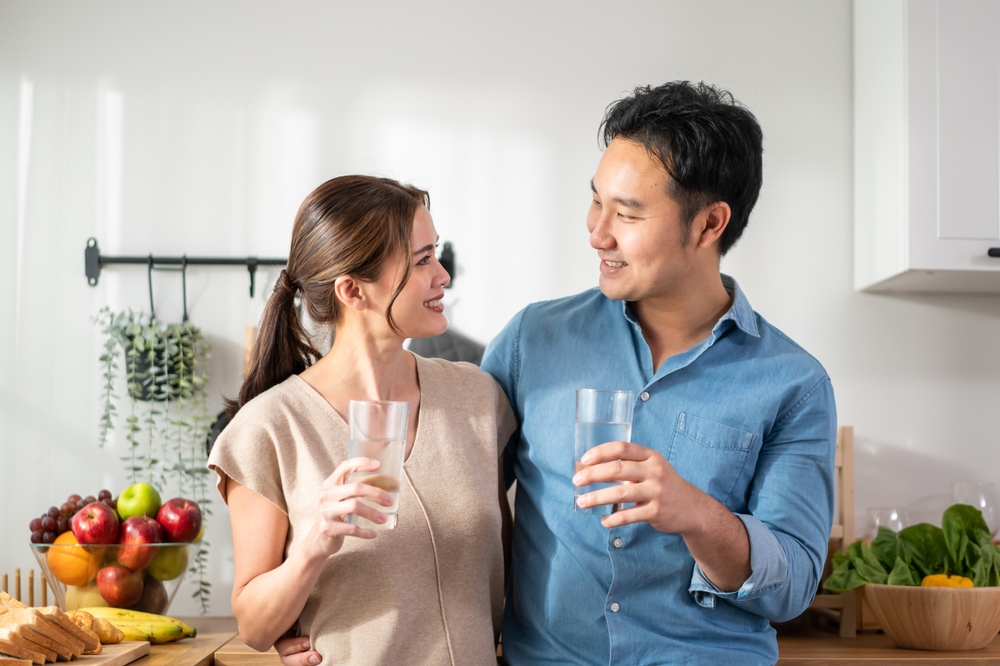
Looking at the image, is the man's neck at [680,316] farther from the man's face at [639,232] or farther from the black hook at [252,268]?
the black hook at [252,268]

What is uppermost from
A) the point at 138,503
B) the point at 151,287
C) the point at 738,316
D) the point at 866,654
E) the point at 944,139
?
the point at 944,139

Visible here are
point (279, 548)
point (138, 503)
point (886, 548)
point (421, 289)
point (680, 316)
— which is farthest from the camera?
point (886, 548)

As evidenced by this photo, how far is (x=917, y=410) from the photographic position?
2430 millimetres

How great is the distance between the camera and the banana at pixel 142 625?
1729mm

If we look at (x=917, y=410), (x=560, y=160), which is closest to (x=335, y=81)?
(x=560, y=160)

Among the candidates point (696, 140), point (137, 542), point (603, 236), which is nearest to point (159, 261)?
point (137, 542)

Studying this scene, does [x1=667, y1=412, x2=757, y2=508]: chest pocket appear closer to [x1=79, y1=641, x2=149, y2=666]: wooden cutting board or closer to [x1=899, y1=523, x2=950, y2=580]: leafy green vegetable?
[x1=899, y1=523, x2=950, y2=580]: leafy green vegetable

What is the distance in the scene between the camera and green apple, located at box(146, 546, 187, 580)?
5.95ft

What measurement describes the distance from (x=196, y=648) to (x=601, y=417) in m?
1.15

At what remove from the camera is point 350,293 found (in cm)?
135

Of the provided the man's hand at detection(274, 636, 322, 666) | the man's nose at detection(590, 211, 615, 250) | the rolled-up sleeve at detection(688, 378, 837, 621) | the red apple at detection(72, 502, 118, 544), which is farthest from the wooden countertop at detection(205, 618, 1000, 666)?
the man's nose at detection(590, 211, 615, 250)

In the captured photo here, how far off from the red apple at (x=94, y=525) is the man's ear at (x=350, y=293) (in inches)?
30.8

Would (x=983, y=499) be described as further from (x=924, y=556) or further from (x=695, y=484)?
(x=695, y=484)

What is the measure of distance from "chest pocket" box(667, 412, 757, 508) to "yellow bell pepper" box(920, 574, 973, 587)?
799mm
